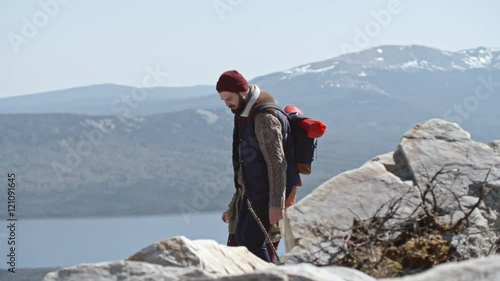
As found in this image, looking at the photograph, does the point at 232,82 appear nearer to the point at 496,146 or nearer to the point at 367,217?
the point at 367,217

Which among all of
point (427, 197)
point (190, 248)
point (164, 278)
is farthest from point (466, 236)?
point (164, 278)

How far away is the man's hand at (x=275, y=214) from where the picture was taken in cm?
748

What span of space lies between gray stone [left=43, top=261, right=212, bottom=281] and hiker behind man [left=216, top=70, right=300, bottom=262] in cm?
292

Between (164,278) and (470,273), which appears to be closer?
(470,273)

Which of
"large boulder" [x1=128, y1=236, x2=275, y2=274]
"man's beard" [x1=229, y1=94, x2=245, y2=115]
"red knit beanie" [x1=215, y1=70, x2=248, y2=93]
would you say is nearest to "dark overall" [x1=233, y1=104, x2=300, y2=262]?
"man's beard" [x1=229, y1=94, x2=245, y2=115]

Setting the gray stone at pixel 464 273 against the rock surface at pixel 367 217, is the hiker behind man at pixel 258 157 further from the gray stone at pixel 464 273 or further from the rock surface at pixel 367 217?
the gray stone at pixel 464 273

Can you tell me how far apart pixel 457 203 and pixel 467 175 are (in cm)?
49

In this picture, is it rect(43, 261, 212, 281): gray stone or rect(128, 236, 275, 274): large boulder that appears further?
rect(128, 236, 275, 274): large boulder

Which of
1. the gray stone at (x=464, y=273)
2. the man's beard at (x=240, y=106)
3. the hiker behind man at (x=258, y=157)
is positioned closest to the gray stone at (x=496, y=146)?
the hiker behind man at (x=258, y=157)

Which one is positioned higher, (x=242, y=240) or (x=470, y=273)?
(x=470, y=273)

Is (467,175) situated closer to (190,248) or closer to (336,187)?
(336,187)

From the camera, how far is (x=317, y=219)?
628 centimetres

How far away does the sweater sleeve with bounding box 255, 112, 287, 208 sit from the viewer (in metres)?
7.46

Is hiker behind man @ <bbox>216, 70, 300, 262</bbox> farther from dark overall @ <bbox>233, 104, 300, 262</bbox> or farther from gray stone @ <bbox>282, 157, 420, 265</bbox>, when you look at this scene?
gray stone @ <bbox>282, 157, 420, 265</bbox>
